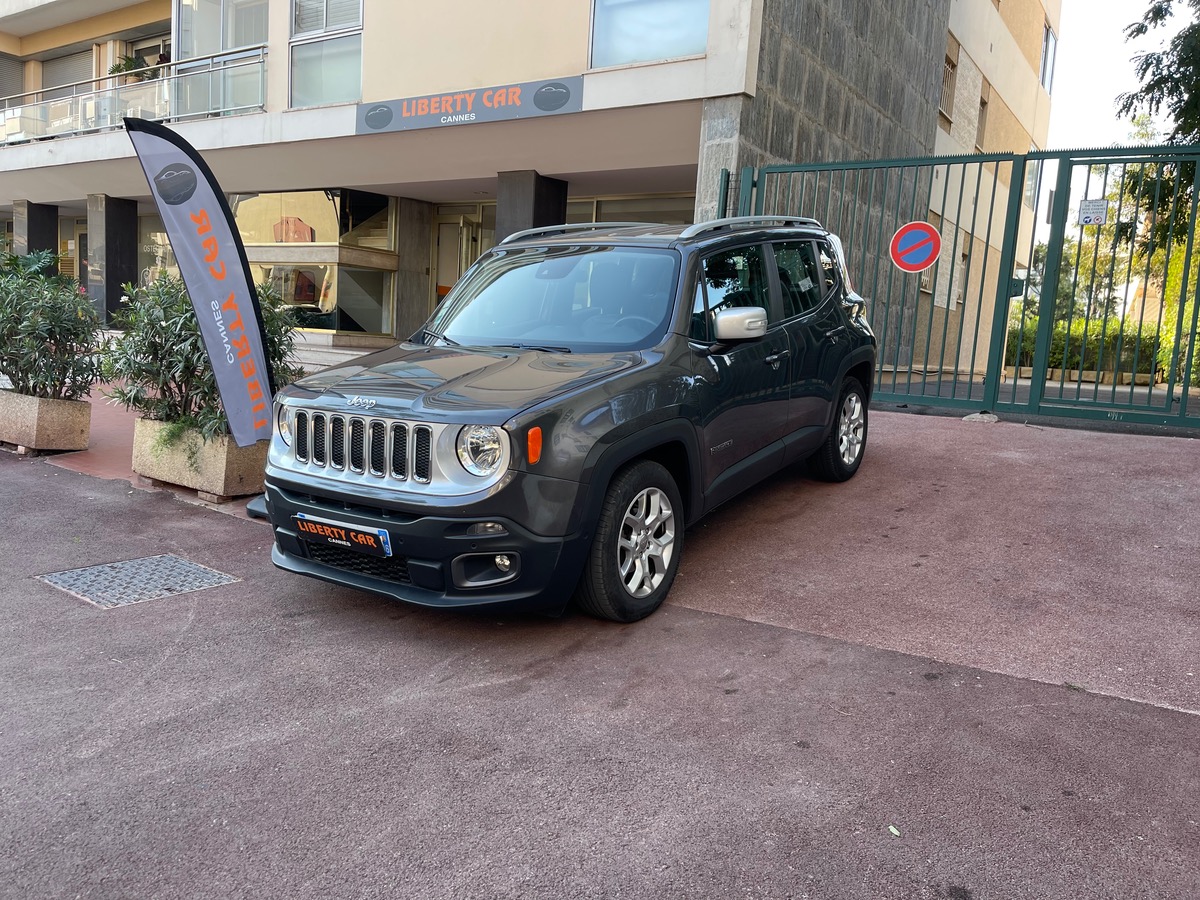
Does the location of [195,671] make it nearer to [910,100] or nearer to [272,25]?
[272,25]

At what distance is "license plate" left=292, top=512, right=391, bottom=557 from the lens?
3957mm

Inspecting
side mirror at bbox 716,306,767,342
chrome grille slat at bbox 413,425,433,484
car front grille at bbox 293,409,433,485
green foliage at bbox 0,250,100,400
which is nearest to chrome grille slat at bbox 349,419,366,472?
car front grille at bbox 293,409,433,485

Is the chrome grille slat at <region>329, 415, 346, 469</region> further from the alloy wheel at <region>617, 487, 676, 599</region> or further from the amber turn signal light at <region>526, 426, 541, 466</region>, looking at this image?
the alloy wheel at <region>617, 487, 676, 599</region>

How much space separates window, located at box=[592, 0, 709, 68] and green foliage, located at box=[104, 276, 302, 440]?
6345mm

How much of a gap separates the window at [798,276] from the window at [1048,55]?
82.5ft

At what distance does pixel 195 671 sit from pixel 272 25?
13939 mm

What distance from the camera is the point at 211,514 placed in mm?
6582

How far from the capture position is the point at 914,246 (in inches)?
395

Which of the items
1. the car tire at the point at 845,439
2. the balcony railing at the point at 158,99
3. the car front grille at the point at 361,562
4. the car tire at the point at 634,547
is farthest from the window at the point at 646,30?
the car front grille at the point at 361,562

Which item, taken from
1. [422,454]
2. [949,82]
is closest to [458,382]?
[422,454]

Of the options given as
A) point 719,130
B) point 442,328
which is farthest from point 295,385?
point 719,130

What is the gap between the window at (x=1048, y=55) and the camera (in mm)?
27062

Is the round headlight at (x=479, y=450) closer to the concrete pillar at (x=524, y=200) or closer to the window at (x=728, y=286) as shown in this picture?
the window at (x=728, y=286)

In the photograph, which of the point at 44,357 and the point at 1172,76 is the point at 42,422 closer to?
the point at 44,357
